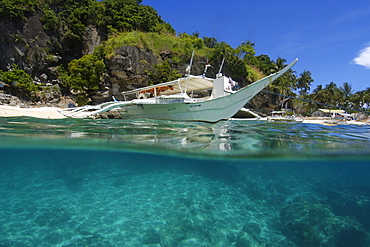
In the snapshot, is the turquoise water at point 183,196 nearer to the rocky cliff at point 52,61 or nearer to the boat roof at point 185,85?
the boat roof at point 185,85

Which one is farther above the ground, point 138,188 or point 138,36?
point 138,36

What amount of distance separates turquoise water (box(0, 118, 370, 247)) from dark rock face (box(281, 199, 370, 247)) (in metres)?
0.02

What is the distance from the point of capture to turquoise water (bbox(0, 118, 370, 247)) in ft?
11.1

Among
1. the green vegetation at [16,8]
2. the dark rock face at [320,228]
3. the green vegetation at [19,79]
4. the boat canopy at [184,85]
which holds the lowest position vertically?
the dark rock face at [320,228]

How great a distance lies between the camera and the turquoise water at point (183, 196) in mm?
3389

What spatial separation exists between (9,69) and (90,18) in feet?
44.7

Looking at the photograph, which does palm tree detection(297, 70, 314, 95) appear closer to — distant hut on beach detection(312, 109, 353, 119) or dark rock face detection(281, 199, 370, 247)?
distant hut on beach detection(312, 109, 353, 119)

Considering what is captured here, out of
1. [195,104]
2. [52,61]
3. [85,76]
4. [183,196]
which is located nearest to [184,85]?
[195,104]

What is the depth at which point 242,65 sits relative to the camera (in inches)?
1310

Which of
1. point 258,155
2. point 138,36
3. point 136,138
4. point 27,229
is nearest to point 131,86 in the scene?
point 138,36

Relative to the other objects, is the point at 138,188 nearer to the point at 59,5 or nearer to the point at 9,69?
the point at 9,69

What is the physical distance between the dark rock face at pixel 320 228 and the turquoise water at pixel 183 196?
2 centimetres

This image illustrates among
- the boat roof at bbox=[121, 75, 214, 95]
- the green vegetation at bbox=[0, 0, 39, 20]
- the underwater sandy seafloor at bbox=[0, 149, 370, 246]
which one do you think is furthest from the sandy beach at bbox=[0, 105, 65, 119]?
the green vegetation at bbox=[0, 0, 39, 20]

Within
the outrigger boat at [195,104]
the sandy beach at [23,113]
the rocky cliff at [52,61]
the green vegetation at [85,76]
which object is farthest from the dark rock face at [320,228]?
the green vegetation at [85,76]
